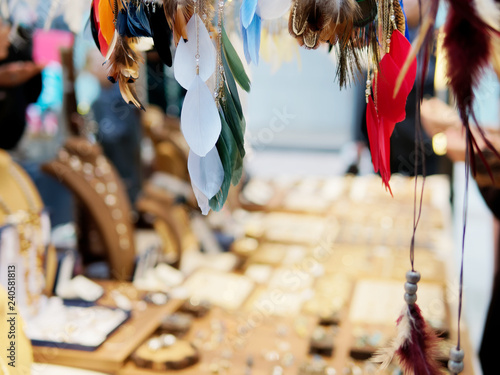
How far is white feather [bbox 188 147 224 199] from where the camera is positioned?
0.72 m

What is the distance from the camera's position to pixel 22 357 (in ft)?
2.90

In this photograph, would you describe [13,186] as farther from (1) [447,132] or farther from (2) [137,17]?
(1) [447,132]

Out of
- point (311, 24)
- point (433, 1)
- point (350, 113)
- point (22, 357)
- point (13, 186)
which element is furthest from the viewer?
point (350, 113)

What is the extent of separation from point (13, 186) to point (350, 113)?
25.2ft

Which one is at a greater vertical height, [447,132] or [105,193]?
[447,132]

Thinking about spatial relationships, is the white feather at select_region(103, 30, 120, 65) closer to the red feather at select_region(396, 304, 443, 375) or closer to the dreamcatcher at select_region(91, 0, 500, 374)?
the dreamcatcher at select_region(91, 0, 500, 374)

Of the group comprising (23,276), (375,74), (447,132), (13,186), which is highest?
(375,74)

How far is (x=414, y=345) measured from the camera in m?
0.68

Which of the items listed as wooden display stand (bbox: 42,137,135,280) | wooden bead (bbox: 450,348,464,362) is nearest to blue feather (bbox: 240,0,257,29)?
wooden bead (bbox: 450,348,464,362)

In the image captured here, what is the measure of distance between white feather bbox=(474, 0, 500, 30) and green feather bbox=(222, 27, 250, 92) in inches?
13.2

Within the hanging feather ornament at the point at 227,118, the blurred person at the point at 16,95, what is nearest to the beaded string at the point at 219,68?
the hanging feather ornament at the point at 227,118

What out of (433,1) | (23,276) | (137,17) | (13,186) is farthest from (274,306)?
(433,1)

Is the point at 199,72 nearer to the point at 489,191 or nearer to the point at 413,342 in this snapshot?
the point at 413,342

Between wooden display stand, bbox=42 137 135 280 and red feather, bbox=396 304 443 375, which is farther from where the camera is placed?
wooden display stand, bbox=42 137 135 280
